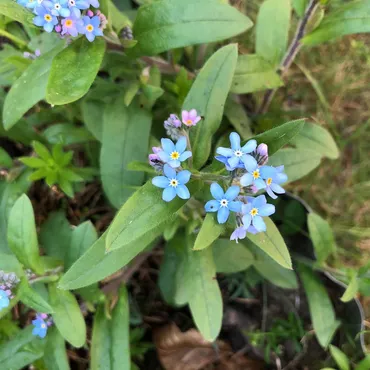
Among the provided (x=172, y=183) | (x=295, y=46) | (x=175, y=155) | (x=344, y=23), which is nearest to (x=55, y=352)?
(x=172, y=183)

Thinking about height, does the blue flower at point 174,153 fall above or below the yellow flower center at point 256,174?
above

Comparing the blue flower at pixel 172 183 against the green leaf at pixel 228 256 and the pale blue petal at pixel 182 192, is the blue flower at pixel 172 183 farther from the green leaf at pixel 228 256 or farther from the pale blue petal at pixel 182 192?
the green leaf at pixel 228 256

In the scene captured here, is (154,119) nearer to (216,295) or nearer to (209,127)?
(209,127)

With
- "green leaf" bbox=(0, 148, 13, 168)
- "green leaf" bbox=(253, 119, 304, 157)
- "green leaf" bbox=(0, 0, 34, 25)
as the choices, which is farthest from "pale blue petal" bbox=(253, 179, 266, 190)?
"green leaf" bbox=(0, 148, 13, 168)

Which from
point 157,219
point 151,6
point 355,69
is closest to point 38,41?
point 151,6

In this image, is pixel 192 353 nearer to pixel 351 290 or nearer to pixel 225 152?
pixel 351 290

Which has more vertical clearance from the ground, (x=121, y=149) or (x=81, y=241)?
(x=121, y=149)

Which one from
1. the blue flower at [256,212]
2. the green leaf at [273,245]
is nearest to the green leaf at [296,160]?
the green leaf at [273,245]
